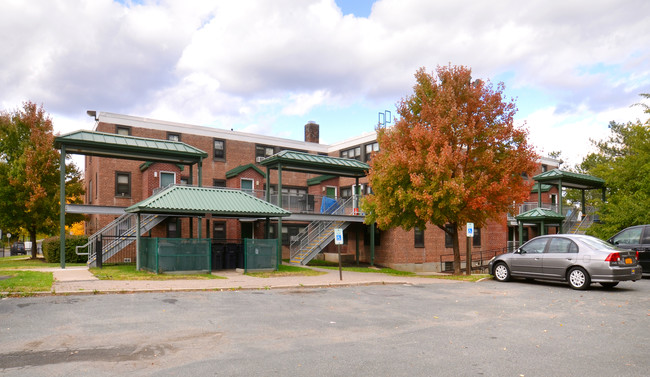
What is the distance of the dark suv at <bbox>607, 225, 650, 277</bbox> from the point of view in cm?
1714

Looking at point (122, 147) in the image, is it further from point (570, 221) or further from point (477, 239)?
point (570, 221)

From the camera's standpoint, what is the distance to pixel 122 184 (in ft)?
103

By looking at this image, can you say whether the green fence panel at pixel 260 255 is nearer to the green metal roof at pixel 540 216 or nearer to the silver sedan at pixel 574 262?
the silver sedan at pixel 574 262

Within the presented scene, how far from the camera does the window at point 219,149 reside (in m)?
36.5

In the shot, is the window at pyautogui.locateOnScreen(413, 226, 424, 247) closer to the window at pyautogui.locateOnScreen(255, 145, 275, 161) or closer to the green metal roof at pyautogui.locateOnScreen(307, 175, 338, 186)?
the green metal roof at pyautogui.locateOnScreen(307, 175, 338, 186)

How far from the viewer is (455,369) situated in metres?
6.06

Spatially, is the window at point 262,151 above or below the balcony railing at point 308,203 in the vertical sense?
above

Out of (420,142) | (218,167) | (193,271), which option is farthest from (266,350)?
(218,167)

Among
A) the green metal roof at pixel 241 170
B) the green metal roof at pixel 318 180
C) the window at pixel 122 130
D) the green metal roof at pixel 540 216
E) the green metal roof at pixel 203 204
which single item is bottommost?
the green metal roof at pixel 540 216

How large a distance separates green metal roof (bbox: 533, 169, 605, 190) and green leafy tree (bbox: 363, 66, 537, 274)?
12.8 metres

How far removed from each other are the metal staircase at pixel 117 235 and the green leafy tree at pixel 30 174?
19.1 feet

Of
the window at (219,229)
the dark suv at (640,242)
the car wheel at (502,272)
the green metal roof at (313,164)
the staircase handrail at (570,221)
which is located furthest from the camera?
the staircase handrail at (570,221)

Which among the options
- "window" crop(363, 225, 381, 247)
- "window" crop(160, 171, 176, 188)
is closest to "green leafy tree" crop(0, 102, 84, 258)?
"window" crop(160, 171, 176, 188)

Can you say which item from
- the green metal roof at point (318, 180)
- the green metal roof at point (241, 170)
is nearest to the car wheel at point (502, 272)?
the green metal roof at point (241, 170)
